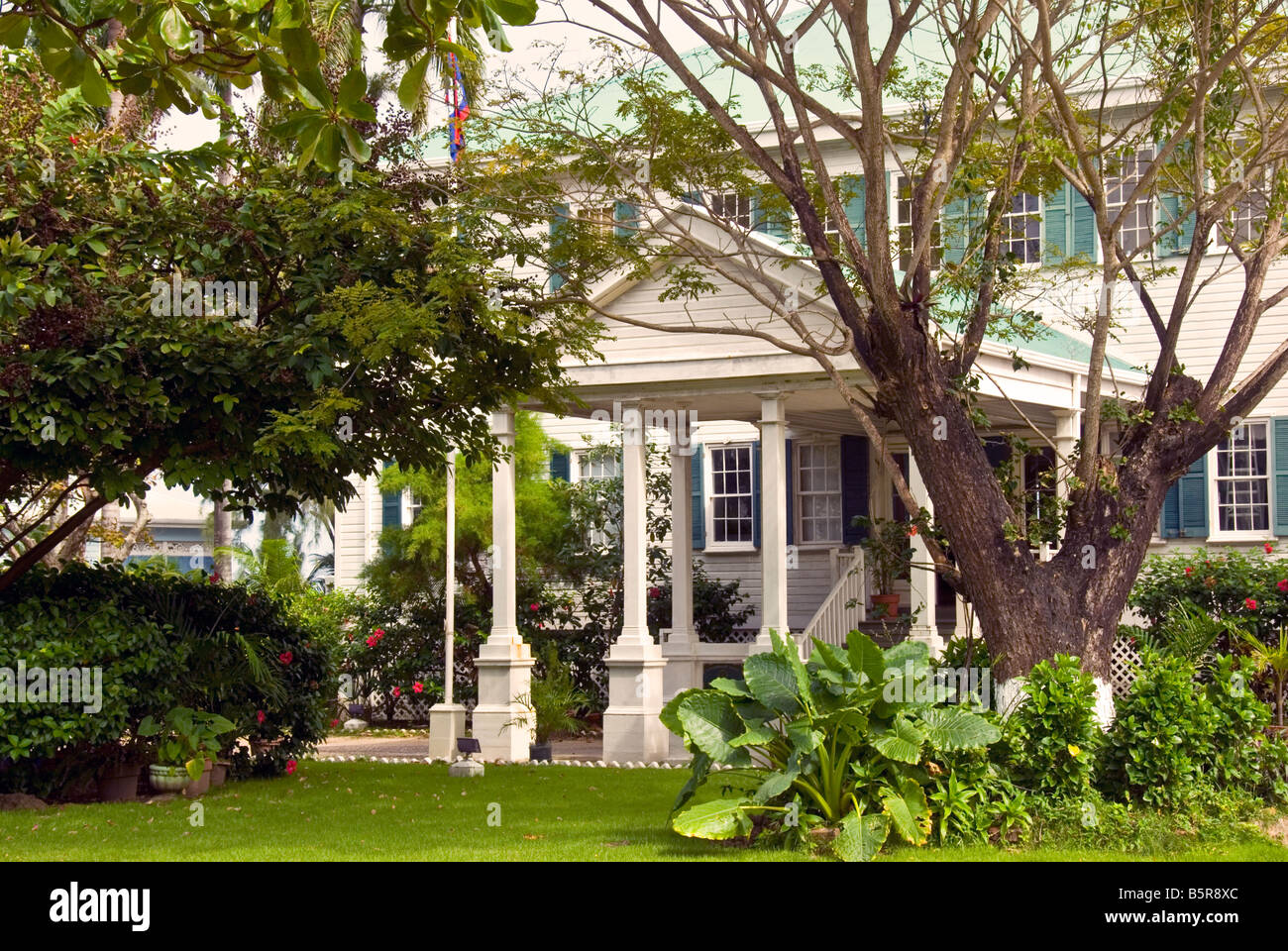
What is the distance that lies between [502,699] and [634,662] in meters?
1.88

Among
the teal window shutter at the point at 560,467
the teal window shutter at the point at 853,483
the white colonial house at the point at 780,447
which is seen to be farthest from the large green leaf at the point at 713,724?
the teal window shutter at the point at 560,467

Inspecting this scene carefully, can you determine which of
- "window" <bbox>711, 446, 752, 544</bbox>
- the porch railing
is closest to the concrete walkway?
the porch railing

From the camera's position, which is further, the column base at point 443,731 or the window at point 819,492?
the window at point 819,492

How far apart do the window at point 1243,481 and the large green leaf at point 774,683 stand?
35.8 ft

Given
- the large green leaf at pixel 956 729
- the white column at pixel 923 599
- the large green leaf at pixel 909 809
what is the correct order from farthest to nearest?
1. the white column at pixel 923 599
2. the large green leaf at pixel 956 729
3. the large green leaf at pixel 909 809

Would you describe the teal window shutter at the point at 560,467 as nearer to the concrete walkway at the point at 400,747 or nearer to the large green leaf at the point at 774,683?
the concrete walkway at the point at 400,747

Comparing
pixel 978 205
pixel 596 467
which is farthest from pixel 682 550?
pixel 978 205

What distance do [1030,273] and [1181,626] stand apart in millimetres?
3840

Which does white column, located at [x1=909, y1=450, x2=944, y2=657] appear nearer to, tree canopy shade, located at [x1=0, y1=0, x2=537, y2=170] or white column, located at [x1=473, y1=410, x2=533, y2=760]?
white column, located at [x1=473, y1=410, x2=533, y2=760]

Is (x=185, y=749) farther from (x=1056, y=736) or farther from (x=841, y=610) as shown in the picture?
(x=841, y=610)

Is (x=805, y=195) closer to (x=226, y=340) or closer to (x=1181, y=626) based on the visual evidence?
(x=226, y=340)

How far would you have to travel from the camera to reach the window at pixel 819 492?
20.7 meters

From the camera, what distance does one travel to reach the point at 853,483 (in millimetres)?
20250
